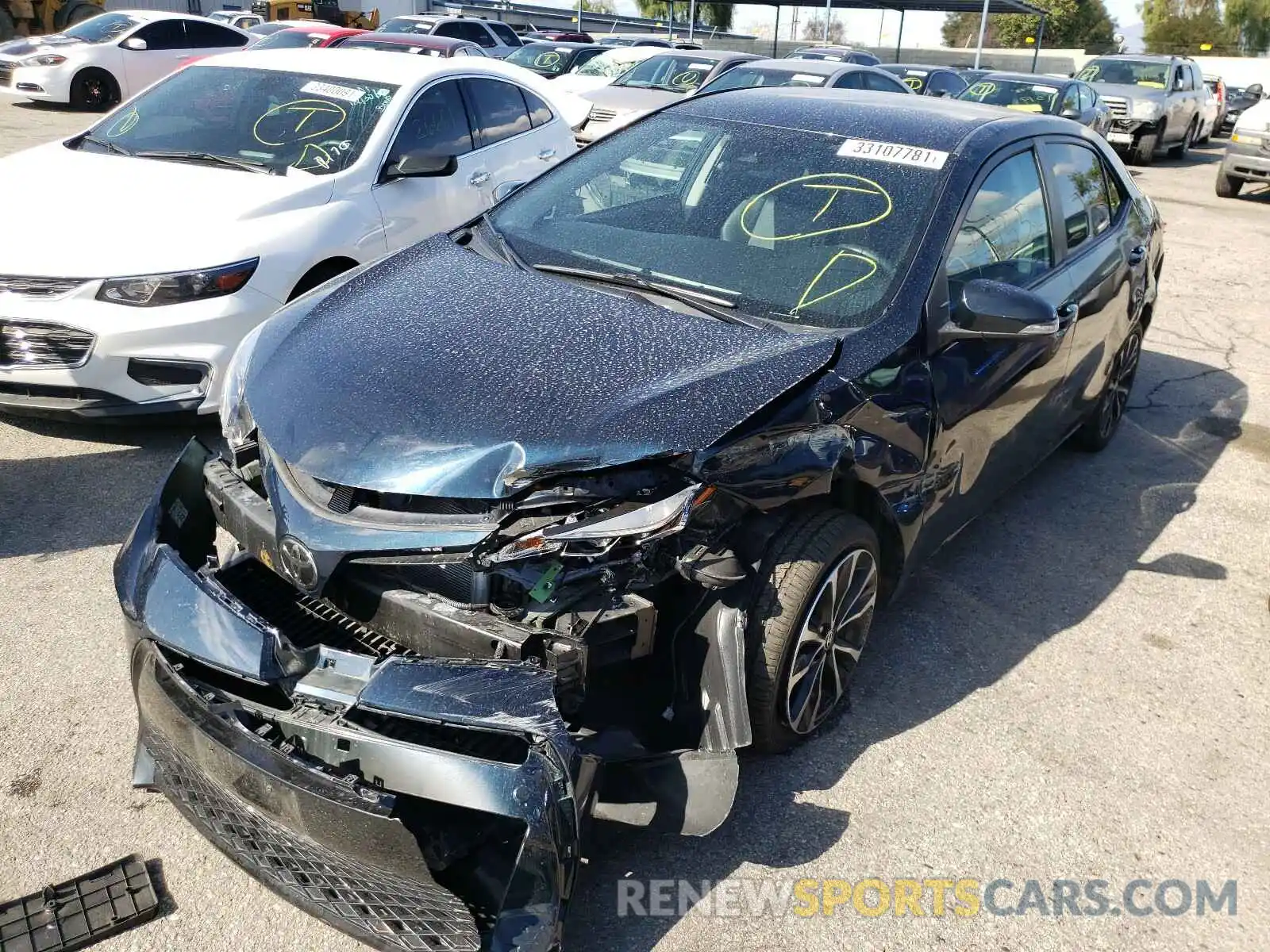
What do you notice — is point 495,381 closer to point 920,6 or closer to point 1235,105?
point 1235,105

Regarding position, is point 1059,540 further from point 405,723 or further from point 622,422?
point 405,723

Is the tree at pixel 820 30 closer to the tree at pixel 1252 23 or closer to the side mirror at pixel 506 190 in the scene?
the tree at pixel 1252 23

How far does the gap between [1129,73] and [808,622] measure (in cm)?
1976

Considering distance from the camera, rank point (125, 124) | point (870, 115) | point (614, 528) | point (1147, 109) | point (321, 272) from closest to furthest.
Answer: point (614, 528) → point (870, 115) → point (321, 272) → point (125, 124) → point (1147, 109)

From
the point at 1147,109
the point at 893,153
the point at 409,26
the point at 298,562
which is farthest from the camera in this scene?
the point at 409,26

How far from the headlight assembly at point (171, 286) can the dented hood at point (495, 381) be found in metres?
1.50

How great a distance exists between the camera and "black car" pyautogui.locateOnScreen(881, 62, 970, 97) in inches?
682

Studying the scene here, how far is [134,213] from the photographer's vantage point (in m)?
4.77

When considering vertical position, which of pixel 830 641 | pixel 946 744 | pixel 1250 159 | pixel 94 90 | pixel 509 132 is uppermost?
pixel 509 132

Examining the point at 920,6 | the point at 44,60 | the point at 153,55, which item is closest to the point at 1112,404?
the point at 153,55

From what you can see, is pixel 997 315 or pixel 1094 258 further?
pixel 1094 258

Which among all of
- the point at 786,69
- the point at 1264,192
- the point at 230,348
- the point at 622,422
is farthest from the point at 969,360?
the point at 1264,192

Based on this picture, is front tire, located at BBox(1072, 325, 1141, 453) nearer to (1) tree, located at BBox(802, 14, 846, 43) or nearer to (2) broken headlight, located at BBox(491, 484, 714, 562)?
(2) broken headlight, located at BBox(491, 484, 714, 562)

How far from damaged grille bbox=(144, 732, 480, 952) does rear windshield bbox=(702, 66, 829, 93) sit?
36.6 ft
